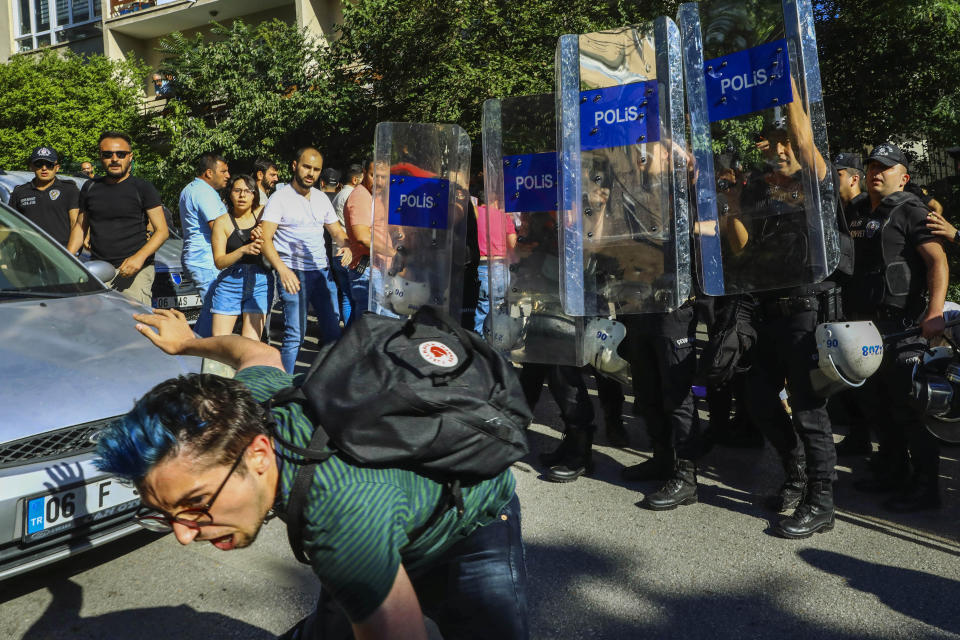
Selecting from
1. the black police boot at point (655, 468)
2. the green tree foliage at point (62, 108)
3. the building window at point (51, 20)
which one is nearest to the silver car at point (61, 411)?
the black police boot at point (655, 468)

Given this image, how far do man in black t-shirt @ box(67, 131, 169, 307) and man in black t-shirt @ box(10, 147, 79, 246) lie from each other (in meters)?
0.88

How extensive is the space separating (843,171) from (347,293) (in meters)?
4.21

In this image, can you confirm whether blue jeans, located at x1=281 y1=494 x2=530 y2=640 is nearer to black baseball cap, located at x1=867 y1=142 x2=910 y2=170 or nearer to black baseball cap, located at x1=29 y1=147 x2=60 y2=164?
black baseball cap, located at x1=867 y1=142 x2=910 y2=170

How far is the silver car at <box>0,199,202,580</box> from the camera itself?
9.52 feet

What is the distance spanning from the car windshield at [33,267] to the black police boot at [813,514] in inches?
148

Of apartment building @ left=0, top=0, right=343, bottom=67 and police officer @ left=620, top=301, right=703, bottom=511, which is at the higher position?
apartment building @ left=0, top=0, right=343, bottom=67

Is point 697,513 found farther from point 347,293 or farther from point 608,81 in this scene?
point 347,293

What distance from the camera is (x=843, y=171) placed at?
4.76 metres

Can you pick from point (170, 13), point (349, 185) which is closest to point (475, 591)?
point (349, 185)

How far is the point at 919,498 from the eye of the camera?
13.1 ft

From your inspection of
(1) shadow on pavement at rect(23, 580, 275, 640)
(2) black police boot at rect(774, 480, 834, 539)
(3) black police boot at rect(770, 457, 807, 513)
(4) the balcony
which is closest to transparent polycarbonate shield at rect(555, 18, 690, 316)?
(3) black police boot at rect(770, 457, 807, 513)

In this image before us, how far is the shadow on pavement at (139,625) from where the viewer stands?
287cm

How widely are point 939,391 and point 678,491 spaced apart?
1306 millimetres

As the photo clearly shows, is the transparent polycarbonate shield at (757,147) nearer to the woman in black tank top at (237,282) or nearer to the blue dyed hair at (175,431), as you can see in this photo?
the blue dyed hair at (175,431)
